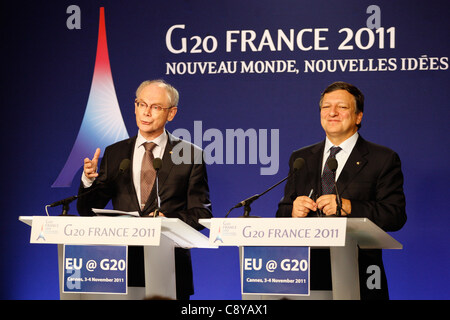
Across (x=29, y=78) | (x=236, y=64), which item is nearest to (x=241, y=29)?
(x=236, y=64)

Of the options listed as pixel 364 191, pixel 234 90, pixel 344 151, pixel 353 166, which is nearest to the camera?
pixel 364 191

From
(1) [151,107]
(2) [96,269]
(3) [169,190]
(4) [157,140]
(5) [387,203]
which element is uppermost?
(1) [151,107]

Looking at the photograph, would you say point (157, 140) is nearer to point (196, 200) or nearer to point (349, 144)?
point (196, 200)

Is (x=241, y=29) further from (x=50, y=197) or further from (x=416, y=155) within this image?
(x=50, y=197)

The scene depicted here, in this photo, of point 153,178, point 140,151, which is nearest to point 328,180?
point 153,178

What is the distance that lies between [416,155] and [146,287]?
256cm

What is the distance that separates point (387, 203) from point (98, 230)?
1.68m

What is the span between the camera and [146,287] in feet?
11.2

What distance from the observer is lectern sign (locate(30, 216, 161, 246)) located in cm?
325

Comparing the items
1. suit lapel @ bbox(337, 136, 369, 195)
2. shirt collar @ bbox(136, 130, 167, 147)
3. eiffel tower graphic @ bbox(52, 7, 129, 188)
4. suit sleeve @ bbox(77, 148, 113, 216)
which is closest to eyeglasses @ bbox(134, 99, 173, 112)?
shirt collar @ bbox(136, 130, 167, 147)

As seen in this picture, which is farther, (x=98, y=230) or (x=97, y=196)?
(x=97, y=196)

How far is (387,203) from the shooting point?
3852 millimetres

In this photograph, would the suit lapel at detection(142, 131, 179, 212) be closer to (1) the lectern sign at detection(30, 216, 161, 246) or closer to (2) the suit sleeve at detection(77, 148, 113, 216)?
(2) the suit sleeve at detection(77, 148, 113, 216)

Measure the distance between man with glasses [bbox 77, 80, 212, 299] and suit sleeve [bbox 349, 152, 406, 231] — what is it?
1005 mm
